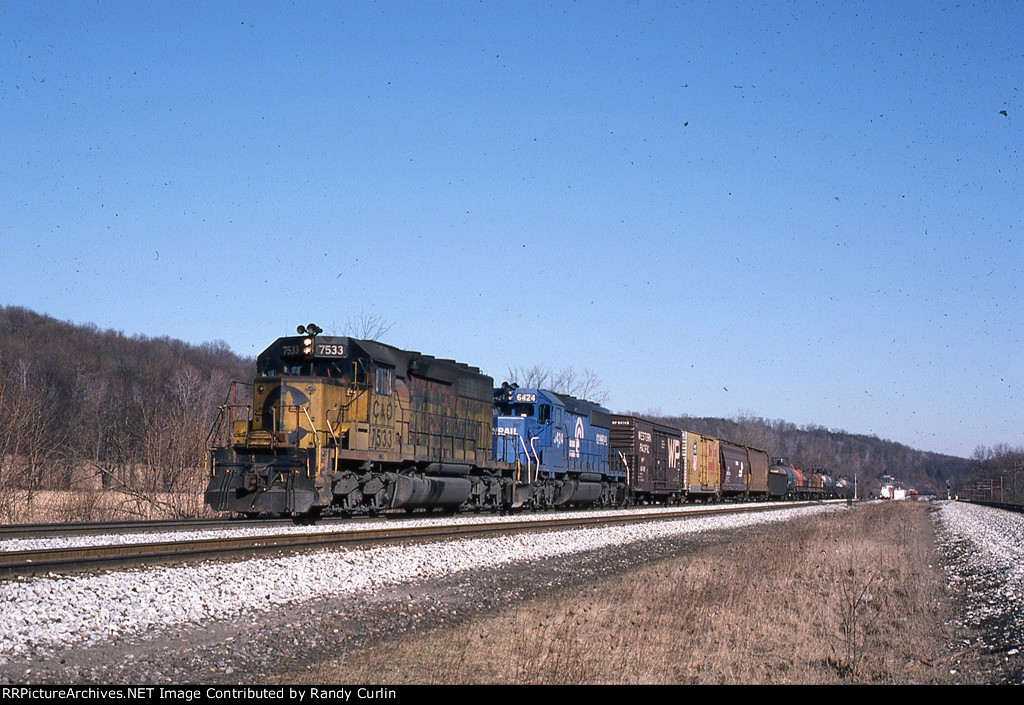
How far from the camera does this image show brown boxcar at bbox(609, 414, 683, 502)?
35.7m

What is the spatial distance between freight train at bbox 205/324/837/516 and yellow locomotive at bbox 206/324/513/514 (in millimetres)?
26

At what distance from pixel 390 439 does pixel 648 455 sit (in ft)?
61.8

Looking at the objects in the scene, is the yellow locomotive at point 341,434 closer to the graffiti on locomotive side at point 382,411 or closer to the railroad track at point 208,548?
the graffiti on locomotive side at point 382,411

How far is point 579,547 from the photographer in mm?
16344

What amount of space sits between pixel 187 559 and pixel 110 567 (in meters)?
1.09

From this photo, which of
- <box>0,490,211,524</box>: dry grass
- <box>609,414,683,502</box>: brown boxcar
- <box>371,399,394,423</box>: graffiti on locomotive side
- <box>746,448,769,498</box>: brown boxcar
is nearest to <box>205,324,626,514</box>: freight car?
<box>371,399,394,423</box>: graffiti on locomotive side

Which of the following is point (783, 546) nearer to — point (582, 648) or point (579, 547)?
point (579, 547)

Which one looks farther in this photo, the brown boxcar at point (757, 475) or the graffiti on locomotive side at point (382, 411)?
the brown boxcar at point (757, 475)

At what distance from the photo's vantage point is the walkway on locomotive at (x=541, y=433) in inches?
1081

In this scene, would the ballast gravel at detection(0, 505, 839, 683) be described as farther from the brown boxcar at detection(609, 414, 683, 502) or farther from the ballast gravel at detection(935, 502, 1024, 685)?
the brown boxcar at detection(609, 414, 683, 502)

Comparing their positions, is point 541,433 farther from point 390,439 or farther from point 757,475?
point 757,475

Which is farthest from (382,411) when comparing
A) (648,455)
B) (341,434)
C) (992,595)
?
(648,455)

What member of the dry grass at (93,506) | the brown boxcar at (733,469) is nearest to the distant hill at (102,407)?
the dry grass at (93,506)

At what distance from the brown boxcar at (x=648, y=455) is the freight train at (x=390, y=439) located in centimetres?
136
